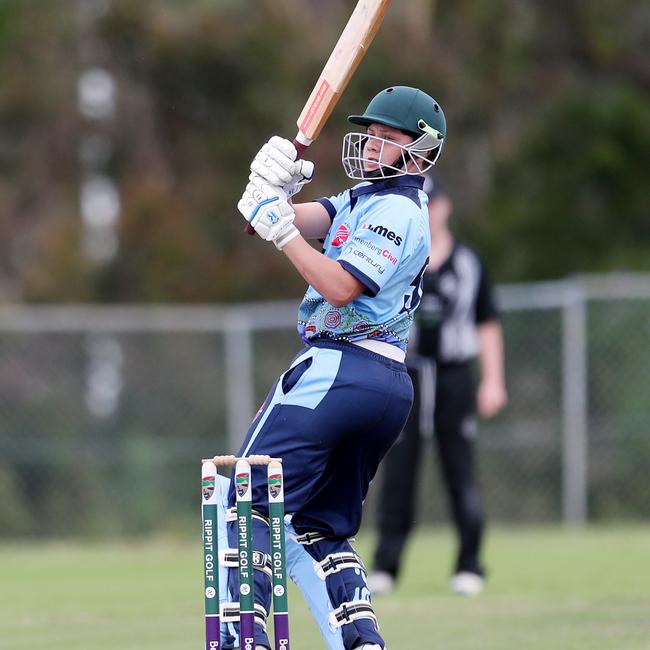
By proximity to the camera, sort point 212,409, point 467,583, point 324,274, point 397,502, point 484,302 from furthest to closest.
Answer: point 212,409, point 484,302, point 397,502, point 467,583, point 324,274

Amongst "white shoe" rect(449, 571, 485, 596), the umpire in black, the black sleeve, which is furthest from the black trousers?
the black sleeve

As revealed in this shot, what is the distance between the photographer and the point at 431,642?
6.55m

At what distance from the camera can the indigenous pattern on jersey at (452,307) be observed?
8578 millimetres

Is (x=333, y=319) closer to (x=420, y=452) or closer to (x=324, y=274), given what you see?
(x=324, y=274)

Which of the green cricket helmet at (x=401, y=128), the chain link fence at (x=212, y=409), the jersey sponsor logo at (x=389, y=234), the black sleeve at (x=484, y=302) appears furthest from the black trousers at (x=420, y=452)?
the chain link fence at (x=212, y=409)

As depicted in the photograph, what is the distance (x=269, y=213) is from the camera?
478cm

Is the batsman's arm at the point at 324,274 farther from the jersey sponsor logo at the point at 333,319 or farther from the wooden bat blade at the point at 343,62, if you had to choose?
the wooden bat blade at the point at 343,62

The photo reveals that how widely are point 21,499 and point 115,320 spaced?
1818mm

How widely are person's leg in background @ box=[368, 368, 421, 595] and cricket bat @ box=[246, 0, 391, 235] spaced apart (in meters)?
3.53

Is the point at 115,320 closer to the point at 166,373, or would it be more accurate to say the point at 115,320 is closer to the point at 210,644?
the point at 166,373

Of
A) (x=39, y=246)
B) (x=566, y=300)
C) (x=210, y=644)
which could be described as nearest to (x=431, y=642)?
(x=210, y=644)

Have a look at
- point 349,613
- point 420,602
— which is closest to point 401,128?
point 349,613

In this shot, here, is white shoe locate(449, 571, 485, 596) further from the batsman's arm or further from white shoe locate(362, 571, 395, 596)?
the batsman's arm

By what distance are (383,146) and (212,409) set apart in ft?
30.9
